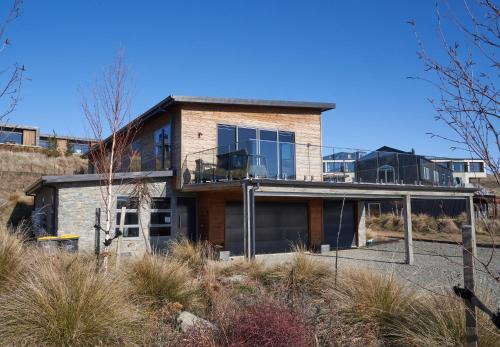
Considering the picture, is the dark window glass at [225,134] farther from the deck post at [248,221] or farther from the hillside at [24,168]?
the hillside at [24,168]

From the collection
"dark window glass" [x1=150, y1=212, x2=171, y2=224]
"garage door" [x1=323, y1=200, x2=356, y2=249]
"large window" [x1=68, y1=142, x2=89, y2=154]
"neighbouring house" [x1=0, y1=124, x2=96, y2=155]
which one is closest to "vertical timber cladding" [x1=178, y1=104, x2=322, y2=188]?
"dark window glass" [x1=150, y1=212, x2=171, y2=224]

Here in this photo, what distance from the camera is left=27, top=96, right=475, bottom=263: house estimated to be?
13766mm

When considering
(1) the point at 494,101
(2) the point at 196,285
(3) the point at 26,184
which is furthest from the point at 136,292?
(3) the point at 26,184

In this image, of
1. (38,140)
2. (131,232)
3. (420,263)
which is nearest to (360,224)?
(420,263)

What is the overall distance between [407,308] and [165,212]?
12.1 m

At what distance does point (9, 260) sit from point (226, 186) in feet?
25.6

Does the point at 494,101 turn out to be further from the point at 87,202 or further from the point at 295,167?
the point at 87,202

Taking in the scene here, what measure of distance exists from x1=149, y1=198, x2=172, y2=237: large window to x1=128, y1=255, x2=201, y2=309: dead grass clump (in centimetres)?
896

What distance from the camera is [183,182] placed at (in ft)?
51.9

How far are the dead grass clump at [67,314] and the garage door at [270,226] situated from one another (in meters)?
11.7

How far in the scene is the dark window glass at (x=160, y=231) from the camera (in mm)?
15852

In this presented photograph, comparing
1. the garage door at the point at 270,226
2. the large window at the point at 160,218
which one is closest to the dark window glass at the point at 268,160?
the garage door at the point at 270,226

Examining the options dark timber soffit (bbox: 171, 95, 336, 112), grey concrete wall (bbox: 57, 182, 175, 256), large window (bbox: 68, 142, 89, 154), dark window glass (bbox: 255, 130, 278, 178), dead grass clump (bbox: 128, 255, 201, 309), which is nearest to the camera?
dead grass clump (bbox: 128, 255, 201, 309)

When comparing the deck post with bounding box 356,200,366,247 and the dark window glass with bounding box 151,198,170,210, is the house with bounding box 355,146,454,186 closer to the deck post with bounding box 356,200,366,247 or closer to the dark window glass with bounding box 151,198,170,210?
the deck post with bounding box 356,200,366,247
